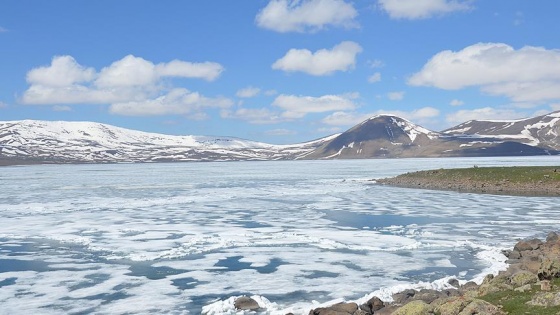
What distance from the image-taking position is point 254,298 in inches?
680

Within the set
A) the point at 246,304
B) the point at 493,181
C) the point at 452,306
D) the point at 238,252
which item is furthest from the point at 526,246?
the point at 493,181

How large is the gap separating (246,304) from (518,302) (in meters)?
8.08

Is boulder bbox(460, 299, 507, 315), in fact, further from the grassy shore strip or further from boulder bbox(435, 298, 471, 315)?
the grassy shore strip

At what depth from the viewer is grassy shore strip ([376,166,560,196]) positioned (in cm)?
5925

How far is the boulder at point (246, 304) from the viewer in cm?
1623

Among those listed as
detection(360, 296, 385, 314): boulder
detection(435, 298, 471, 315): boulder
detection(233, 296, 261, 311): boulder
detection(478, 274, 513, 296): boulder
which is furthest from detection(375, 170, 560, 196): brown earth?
detection(233, 296, 261, 311): boulder

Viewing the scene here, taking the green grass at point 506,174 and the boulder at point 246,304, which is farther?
the green grass at point 506,174

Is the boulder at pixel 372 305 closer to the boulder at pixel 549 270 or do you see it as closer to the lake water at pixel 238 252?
the lake water at pixel 238 252

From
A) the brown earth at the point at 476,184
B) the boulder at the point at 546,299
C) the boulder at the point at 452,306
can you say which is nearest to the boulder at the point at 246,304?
the boulder at the point at 452,306

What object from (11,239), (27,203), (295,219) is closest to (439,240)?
(295,219)

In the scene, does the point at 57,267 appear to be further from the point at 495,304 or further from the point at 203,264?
the point at 495,304

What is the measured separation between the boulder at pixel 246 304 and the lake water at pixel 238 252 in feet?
1.18

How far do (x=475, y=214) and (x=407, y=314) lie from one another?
29.3m

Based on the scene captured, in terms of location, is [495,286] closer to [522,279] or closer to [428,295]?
[522,279]
